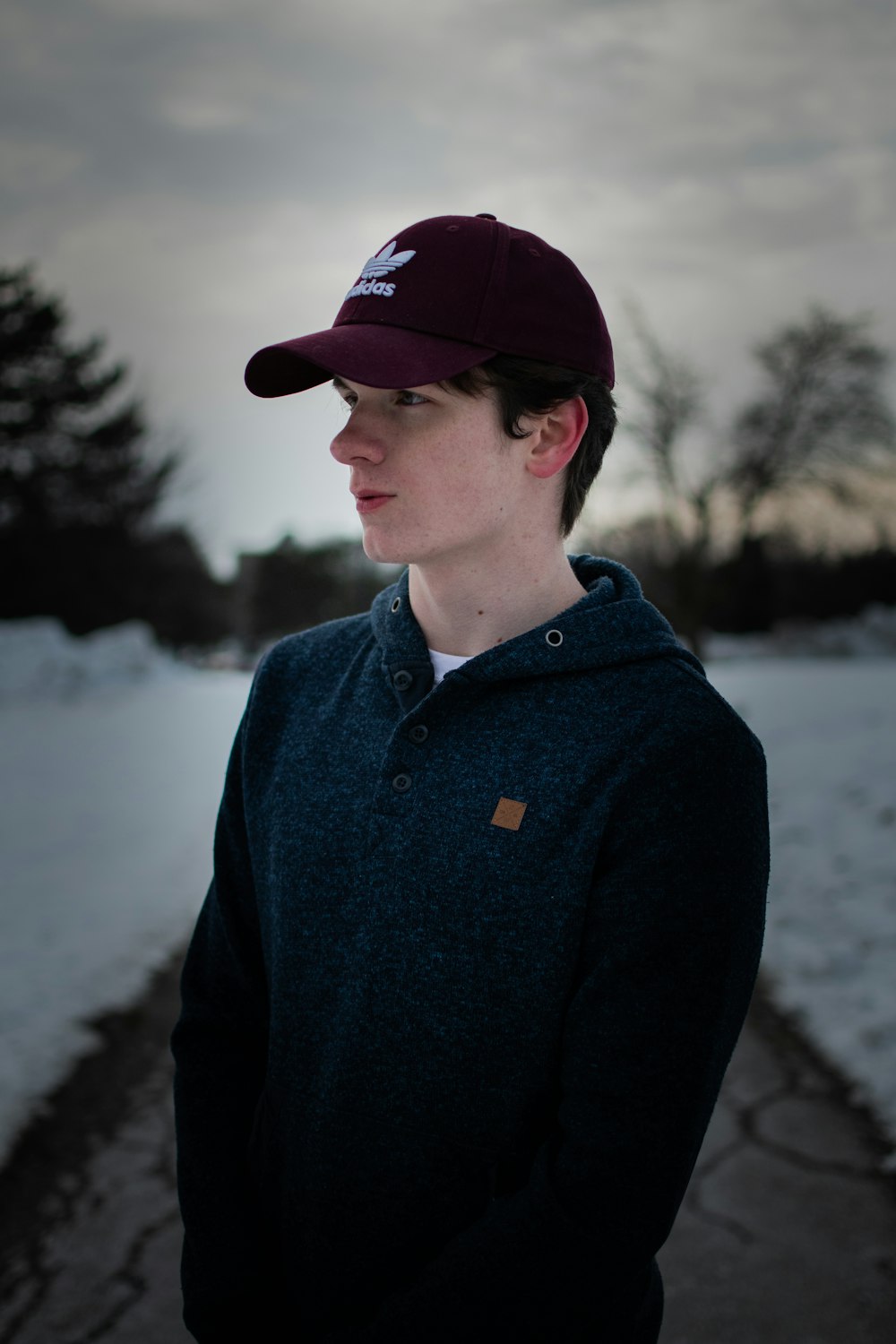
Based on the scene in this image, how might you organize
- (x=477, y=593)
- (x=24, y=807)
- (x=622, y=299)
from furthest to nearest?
(x=622, y=299) → (x=24, y=807) → (x=477, y=593)

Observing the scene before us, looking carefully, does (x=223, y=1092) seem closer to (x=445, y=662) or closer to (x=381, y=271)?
(x=445, y=662)

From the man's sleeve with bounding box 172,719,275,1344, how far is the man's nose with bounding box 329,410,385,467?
586 millimetres

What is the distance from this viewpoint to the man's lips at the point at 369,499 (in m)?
1.35

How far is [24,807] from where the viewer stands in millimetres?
7352

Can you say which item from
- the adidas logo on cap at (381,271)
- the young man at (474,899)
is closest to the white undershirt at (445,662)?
the young man at (474,899)

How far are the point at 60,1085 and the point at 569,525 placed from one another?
285 centimetres

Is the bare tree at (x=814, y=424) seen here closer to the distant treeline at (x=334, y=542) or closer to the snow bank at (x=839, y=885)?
the distant treeline at (x=334, y=542)

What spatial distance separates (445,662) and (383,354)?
47 centimetres

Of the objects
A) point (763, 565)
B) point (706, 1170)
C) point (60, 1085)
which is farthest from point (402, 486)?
point (763, 565)

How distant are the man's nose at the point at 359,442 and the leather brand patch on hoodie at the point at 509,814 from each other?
53 cm

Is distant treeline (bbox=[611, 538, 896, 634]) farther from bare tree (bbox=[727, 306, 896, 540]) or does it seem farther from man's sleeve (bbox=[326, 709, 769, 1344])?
man's sleeve (bbox=[326, 709, 769, 1344])

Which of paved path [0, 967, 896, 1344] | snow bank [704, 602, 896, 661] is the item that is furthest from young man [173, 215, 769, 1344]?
snow bank [704, 602, 896, 661]

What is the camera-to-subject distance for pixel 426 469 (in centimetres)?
133

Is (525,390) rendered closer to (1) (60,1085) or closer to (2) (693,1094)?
(2) (693,1094)
